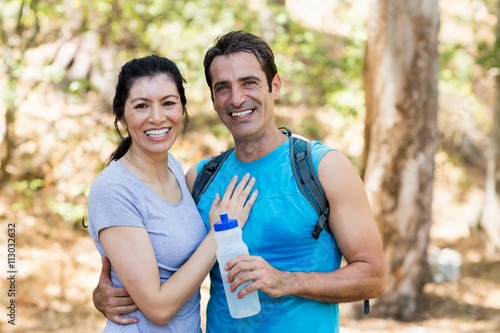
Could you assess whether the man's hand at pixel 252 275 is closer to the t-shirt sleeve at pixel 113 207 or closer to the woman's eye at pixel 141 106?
the t-shirt sleeve at pixel 113 207

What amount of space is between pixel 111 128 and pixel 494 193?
6.74m

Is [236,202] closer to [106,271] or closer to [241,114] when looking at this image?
[241,114]

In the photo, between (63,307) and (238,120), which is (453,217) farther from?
(238,120)

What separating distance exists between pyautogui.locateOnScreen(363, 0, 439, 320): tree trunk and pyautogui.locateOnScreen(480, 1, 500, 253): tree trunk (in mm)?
3996

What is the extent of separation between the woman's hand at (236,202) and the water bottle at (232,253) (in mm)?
123

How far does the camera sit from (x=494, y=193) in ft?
35.2

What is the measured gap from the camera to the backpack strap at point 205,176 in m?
3.08

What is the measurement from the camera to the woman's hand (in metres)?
2.83

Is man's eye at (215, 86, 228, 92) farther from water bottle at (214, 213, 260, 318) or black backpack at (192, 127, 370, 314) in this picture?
water bottle at (214, 213, 260, 318)

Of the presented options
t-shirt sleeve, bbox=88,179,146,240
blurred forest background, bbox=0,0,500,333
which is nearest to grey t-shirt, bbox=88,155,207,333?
t-shirt sleeve, bbox=88,179,146,240

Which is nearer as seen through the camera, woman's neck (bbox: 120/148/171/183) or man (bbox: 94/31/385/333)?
man (bbox: 94/31/385/333)

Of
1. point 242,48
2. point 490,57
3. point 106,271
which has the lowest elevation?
point 106,271

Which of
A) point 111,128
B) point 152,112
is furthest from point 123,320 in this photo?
point 111,128

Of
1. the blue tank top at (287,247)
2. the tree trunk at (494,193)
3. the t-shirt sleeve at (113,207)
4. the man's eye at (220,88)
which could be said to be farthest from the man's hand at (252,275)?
the tree trunk at (494,193)
